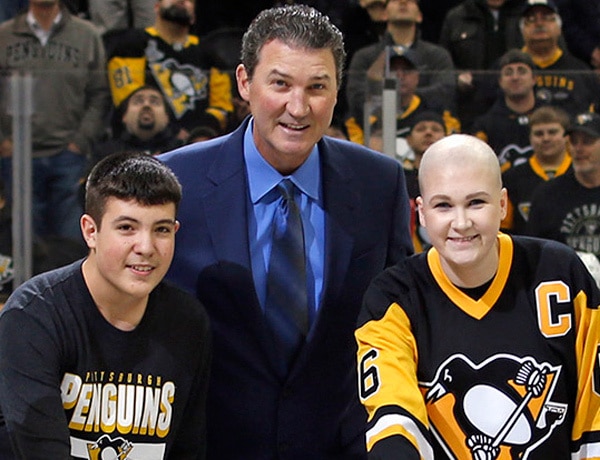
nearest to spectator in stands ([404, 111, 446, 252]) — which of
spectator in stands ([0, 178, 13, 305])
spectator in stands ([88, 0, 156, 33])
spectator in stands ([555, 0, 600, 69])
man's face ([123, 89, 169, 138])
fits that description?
man's face ([123, 89, 169, 138])

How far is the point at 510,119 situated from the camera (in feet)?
16.5

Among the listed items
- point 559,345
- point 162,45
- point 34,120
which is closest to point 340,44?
point 559,345

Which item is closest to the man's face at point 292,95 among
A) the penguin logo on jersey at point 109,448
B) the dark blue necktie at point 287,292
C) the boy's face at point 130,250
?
the dark blue necktie at point 287,292

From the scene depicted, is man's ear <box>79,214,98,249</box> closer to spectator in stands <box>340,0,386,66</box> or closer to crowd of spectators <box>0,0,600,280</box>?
crowd of spectators <box>0,0,600,280</box>

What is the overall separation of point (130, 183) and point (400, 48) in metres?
3.20

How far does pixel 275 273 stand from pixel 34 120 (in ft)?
8.19

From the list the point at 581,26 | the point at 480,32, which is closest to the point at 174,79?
the point at 480,32

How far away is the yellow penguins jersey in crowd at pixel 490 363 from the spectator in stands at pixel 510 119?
2.44 metres

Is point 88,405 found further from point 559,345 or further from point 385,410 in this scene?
point 559,345

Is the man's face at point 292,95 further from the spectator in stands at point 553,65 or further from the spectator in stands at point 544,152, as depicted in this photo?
the spectator in stands at point 553,65

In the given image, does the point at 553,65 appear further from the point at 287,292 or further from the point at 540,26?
the point at 287,292

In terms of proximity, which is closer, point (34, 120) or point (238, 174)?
point (238, 174)

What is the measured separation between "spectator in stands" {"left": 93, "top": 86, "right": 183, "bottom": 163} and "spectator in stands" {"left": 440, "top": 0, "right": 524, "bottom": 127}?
2.21 metres

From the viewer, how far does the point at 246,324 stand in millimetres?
2799
